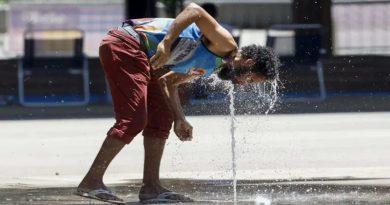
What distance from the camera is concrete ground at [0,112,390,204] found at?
812 cm

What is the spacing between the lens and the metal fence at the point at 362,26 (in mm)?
18656

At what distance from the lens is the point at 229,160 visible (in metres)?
10.4

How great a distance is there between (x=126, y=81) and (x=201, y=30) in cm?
58

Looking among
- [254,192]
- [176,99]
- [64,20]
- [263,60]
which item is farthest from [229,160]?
[64,20]

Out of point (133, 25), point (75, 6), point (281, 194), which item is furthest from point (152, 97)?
point (75, 6)

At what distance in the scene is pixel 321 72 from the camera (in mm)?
16453

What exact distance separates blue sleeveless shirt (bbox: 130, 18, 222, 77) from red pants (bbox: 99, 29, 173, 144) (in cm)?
10

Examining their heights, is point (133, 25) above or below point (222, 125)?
above

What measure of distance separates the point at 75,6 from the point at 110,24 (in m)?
0.76

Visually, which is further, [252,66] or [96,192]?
[96,192]

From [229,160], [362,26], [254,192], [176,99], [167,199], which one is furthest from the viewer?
[362,26]

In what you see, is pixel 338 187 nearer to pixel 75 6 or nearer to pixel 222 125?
pixel 222 125

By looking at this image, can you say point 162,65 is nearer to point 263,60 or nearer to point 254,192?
point 263,60

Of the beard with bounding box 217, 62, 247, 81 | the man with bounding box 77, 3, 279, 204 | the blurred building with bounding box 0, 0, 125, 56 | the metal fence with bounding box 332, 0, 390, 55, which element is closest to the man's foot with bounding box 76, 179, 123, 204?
the man with bounding box 77, 3, 279, 204
